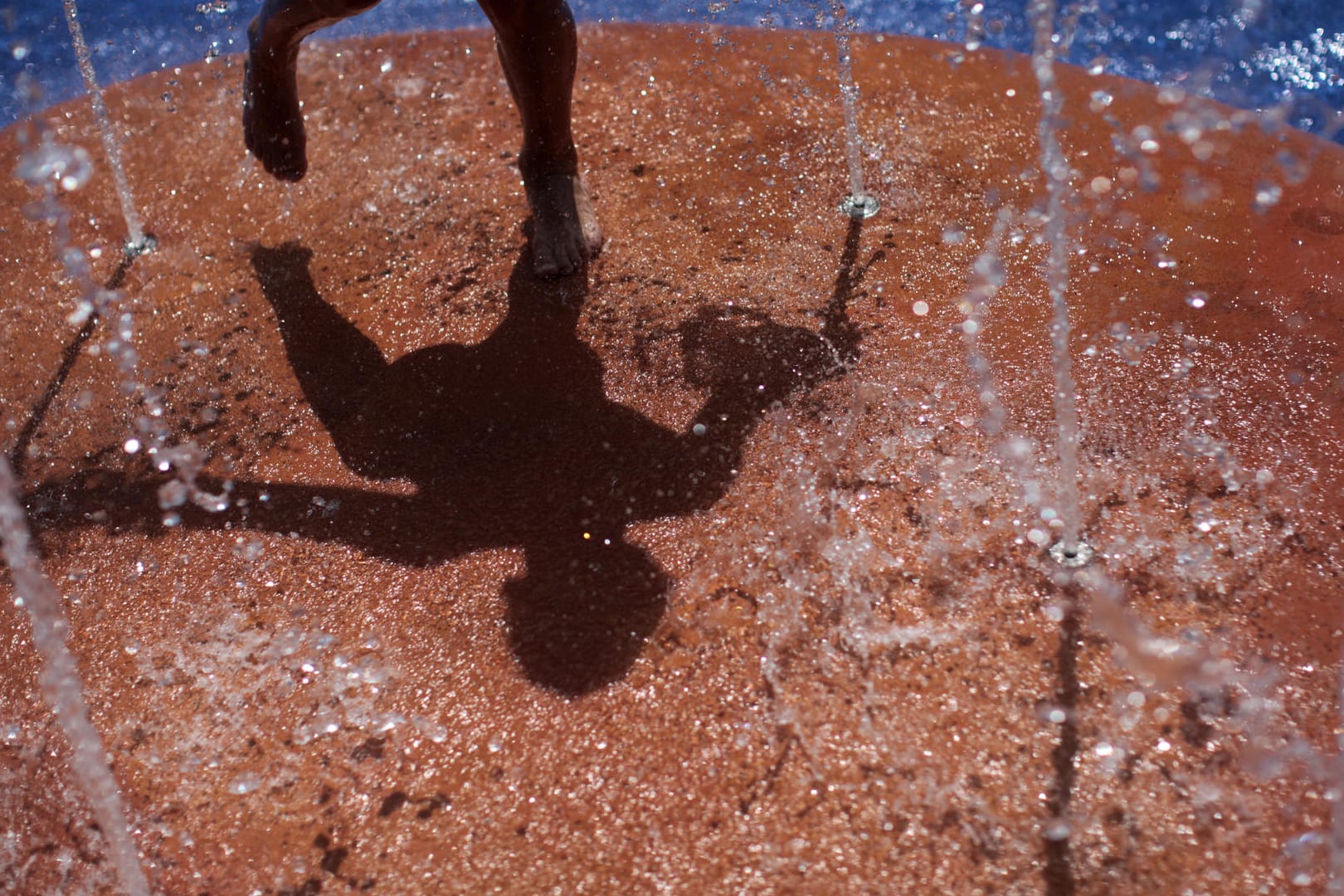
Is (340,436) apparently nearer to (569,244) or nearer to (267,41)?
(569,244)

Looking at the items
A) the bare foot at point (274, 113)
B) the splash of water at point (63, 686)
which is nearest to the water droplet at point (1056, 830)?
the splash of water at point (63, 686)

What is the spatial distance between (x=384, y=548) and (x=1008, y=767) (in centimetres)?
118

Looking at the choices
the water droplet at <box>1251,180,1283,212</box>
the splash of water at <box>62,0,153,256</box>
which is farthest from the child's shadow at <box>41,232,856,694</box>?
the water droplet at <box>1251,180,1283,212</box>

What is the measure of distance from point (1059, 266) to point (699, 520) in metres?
1.16

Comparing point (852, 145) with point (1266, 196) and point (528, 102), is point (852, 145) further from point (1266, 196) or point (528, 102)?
point (1266, 196)

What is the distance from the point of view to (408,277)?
2781 millimetres

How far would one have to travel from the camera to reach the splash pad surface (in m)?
1.66

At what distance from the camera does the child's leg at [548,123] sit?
96.7 inches

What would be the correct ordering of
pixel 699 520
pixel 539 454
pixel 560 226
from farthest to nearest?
pixel 560 226
pixel 539 454
pixel 699 520

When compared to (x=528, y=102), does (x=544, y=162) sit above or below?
below

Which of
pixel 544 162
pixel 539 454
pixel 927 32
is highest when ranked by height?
pixel 544 162

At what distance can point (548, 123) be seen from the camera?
2.64 m

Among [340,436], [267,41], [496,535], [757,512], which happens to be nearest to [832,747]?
[757,512]

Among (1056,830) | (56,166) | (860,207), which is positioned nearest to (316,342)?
(860,207)
